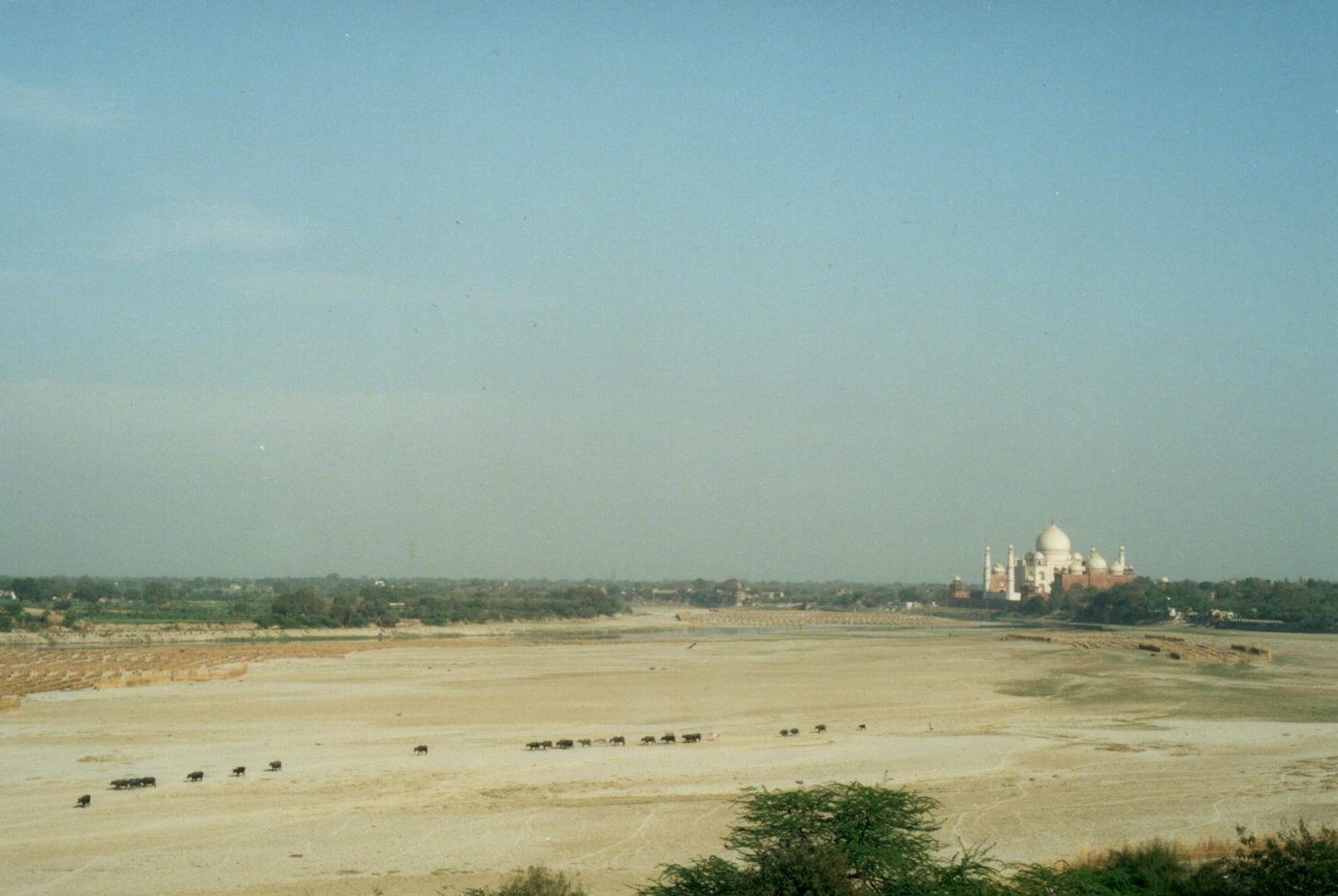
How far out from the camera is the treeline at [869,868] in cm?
1095

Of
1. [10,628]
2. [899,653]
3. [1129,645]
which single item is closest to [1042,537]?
[1129,645]

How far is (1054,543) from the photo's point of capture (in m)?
132

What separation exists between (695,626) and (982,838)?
96769mm

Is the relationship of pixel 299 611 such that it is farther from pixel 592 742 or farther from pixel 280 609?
pixel 592 742

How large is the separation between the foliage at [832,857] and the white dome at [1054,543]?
Answer: 126 meters

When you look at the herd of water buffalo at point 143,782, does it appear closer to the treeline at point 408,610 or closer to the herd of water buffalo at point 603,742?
the herd of water buffalo at point 603,742

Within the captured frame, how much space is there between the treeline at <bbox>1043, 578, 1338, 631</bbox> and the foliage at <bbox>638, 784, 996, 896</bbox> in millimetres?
97758

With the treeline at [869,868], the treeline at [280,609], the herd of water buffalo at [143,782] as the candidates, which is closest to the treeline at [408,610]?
the treeline at [280,609]

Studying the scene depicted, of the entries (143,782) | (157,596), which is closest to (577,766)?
(143,782)

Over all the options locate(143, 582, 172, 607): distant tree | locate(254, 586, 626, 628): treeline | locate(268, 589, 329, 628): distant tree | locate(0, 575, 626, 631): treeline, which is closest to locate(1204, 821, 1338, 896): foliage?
locate(0, 575, 626, 631): treeline

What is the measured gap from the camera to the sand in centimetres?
A: 1756

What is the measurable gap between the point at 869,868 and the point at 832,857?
3.28 feet

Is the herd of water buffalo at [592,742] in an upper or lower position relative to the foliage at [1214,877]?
lower

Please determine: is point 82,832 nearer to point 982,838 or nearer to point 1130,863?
point 982,838
